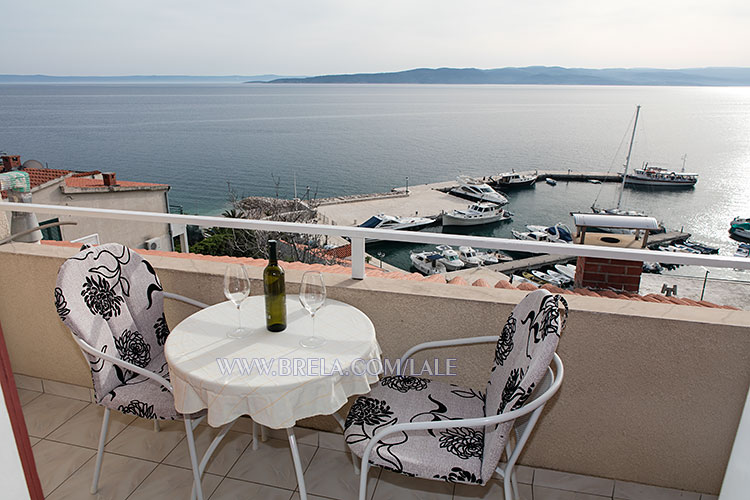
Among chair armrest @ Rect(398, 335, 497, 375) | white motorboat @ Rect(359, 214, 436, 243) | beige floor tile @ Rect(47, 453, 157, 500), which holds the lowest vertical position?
white motorboat @ Rect(359, 214, 436, 243)

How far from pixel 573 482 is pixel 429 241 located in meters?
1.24

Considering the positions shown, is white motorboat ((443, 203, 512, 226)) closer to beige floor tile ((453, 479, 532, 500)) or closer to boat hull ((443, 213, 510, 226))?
boat hull ((443, 213, 510, 226))

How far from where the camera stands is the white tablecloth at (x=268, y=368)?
1.43 metres

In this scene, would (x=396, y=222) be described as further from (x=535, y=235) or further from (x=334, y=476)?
(x=334, y=476)

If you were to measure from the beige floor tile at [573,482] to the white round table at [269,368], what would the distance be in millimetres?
1036

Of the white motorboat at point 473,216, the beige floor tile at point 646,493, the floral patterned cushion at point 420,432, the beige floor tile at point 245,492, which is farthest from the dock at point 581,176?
the beige floor tile at point 245,492

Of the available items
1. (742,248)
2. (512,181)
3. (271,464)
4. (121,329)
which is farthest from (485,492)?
(512,181)

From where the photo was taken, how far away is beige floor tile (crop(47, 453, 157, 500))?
2.01 meters

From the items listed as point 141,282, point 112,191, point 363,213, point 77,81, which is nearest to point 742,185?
point 363,213

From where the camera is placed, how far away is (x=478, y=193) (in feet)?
98.2

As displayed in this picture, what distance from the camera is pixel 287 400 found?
1435 mm

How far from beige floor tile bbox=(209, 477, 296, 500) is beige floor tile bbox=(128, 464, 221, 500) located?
0.13ft

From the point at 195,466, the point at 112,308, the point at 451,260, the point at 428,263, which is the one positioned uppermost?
the point at 112,308

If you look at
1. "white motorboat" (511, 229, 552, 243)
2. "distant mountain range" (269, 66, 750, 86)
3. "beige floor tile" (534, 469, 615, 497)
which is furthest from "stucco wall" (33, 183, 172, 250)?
"distant mountain range" (269, 66, 750, 86)
